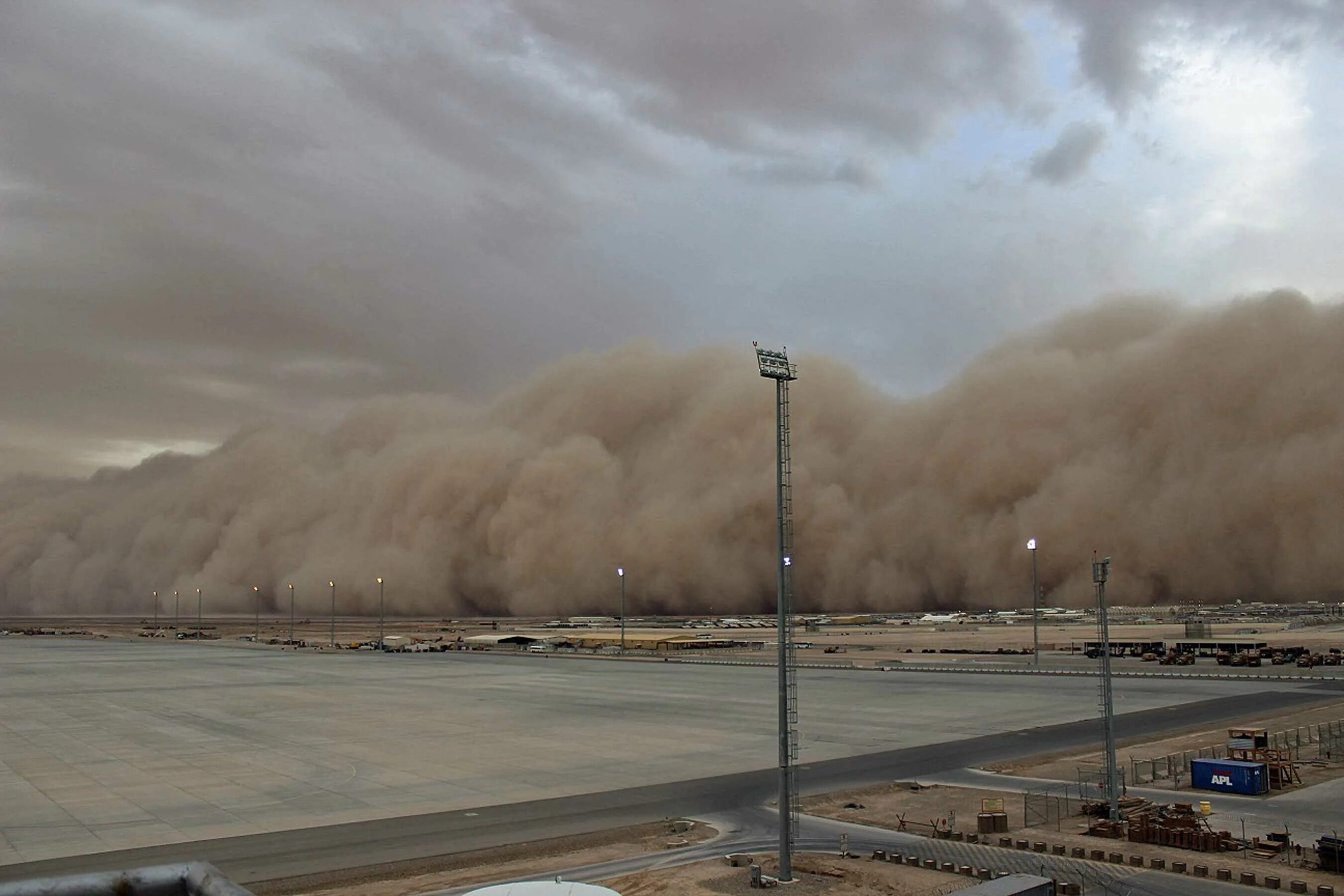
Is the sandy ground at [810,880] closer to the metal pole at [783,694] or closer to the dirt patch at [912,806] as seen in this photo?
the metal pole at [783,694]

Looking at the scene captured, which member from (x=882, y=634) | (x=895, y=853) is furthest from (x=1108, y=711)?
(x=882, y=634)

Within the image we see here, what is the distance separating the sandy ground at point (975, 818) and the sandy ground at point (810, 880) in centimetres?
284

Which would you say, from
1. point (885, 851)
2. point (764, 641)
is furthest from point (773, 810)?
point (764, 641)

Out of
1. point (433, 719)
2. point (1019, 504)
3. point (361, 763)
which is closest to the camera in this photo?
point (361, 763)

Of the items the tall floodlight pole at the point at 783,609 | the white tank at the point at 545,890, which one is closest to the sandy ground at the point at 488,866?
the tall floodlight pole at the point at 783,609

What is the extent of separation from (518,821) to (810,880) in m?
6.65

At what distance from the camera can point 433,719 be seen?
35.7 m

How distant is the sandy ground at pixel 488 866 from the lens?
1562 cm

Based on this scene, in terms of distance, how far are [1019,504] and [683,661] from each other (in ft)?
178

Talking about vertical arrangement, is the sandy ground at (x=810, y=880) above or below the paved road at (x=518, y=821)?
above

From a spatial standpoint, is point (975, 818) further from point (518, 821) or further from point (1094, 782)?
point (518, 821)

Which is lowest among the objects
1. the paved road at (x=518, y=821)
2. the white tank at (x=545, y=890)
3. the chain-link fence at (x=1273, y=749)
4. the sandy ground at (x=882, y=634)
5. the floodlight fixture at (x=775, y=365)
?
the sandy ground at (x=882, y=634)

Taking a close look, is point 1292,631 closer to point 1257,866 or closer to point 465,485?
point 1257,866

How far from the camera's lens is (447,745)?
1176 inches
